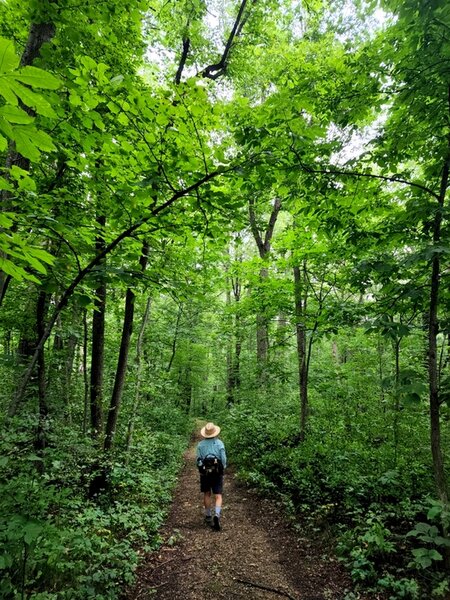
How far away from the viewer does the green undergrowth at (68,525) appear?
2.86 metres

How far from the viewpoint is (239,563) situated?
472cm

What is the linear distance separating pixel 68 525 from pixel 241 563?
8.10ft

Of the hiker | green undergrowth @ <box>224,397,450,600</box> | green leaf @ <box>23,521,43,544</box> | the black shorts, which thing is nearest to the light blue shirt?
the hiker

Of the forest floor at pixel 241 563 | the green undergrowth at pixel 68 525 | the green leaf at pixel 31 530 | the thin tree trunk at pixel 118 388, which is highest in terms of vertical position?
the thin tree trunk at pixel 118 388

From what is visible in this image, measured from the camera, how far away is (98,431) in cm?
686

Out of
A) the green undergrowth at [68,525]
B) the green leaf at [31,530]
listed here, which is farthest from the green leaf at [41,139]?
the green leaf at [31,530]

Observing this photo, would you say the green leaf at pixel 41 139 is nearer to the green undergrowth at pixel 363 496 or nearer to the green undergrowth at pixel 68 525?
the green undergrowth at pixel 68 525

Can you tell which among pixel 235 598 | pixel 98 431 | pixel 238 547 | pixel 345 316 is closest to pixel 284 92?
pixel 345 316

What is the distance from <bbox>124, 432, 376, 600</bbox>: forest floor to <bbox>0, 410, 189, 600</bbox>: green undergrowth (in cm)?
34

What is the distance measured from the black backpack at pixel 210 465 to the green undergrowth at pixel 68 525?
1.13 meters

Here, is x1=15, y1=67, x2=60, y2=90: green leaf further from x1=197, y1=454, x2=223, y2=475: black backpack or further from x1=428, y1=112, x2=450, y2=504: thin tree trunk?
x1=197, y1=454, x2=223, y2=475: black backpack

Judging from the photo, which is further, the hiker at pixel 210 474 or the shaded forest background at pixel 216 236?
the hiker at pixel 210 474

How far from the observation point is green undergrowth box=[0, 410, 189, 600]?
2857 millimetres

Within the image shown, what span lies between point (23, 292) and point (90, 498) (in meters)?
4.21
